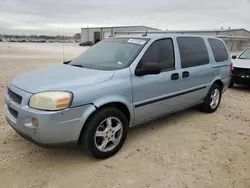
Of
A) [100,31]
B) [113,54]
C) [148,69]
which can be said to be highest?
[100,31]

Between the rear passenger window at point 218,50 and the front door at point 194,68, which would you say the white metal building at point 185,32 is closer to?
the rear passenger window at point 218,50

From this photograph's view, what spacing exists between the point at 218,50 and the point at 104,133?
11.6 feet

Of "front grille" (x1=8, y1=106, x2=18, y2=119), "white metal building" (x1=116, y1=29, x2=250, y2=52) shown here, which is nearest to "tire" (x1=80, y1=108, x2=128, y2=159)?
"front grille" (x1=8, y1=106, x2=18, y2=119)

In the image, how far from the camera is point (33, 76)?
3516mm

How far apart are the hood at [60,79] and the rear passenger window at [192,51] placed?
5.44ft

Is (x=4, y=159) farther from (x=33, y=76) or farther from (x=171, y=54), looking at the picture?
(x=171, y=54)

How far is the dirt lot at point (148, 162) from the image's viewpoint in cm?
294

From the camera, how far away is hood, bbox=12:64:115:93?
3064 mm

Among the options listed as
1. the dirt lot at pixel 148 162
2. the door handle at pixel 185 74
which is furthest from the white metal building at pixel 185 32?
the dirt lot at pixel 148 162

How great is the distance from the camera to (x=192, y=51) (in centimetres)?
474

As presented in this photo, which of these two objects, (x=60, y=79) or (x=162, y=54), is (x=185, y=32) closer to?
(x=162, y=54)

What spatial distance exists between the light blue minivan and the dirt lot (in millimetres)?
350

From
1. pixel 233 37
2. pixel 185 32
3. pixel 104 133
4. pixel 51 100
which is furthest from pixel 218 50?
pixel 185 32

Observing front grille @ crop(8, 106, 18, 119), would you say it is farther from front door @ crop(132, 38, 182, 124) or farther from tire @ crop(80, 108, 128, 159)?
front door @ crop(132, 38, 182, 124)
